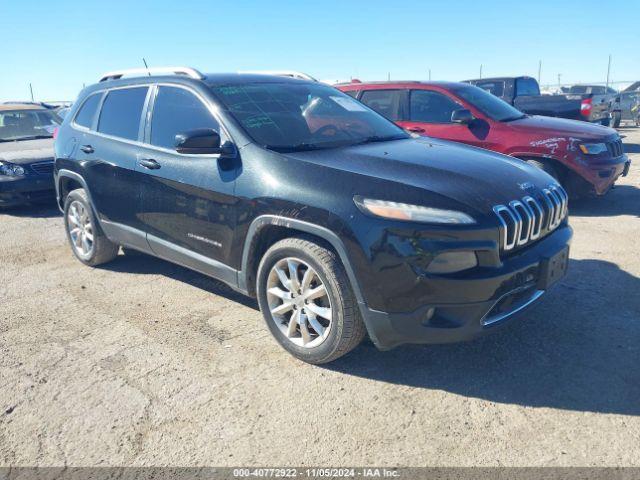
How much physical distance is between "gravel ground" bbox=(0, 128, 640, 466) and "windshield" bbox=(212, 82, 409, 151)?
1.34 meters

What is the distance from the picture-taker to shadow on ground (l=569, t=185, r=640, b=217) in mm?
6871

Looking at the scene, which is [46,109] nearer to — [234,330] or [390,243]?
[234,330]

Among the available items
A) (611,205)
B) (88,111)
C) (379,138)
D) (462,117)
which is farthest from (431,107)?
(88,111)

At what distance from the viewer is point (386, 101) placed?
25.8 ft

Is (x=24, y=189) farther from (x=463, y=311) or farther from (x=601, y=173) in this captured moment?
(x=601, y=173)

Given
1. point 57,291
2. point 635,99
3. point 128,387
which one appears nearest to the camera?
point 128,387

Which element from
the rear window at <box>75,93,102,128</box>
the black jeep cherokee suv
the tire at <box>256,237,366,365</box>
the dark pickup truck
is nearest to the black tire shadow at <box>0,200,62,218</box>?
the rear window at <box>75,93,102,128</box>

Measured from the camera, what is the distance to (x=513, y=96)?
43.7 ft

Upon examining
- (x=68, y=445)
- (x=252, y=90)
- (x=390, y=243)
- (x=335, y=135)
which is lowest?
(x=68, y=445)

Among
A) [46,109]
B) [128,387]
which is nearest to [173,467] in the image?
[128,387]

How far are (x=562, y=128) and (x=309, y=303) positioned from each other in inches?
202

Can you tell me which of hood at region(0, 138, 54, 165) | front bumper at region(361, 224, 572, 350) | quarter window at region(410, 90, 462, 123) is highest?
quarter window at region(410, 90, 462, 123)

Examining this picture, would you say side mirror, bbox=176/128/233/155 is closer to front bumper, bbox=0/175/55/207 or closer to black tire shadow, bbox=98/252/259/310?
black tire shadow, bbox=98/252/259/310

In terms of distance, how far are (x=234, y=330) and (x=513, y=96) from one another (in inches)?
463
